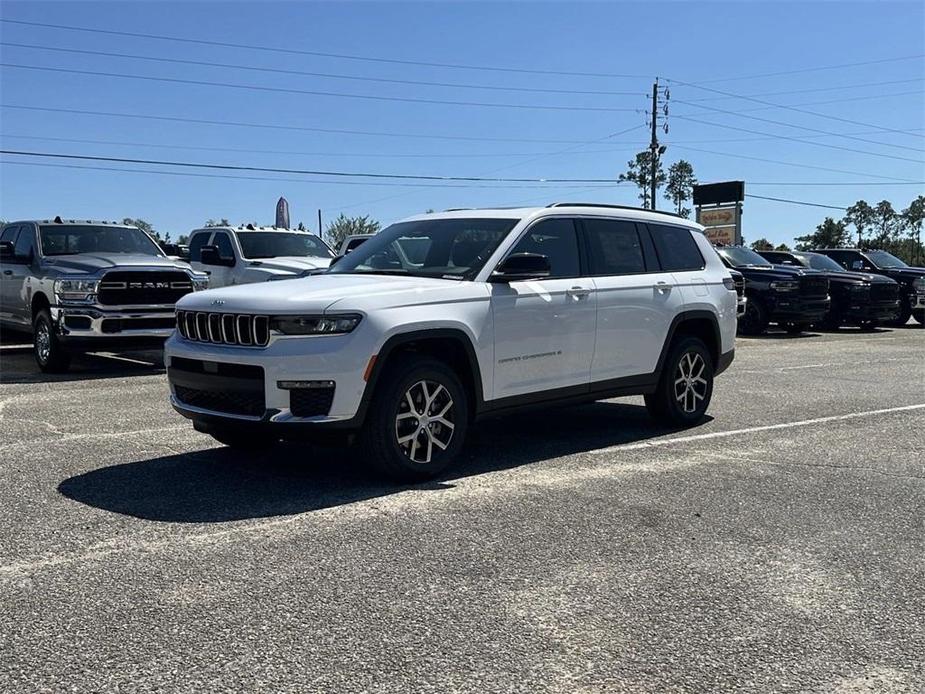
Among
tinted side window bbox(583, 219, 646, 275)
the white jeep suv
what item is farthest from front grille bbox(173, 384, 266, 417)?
tinted side window bbox(583, 219, 646, 275)

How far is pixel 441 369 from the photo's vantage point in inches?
240

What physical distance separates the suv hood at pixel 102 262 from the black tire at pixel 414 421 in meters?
7.34

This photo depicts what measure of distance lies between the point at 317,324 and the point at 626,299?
9.35 feet

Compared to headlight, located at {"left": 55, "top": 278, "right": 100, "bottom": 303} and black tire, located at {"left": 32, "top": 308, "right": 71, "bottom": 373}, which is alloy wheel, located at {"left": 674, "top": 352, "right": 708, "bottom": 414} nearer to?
headlight, located at {"left": 55, "top": 278, "right": 100, "bottom": 303}

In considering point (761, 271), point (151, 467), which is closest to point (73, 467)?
point (151, 467)

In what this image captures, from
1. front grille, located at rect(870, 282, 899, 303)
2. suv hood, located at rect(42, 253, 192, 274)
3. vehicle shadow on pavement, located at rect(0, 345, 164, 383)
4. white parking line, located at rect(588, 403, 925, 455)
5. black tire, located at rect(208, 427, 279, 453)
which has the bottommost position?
vehicle shadow on pavement, located at rect(0, 345, 164, 383)

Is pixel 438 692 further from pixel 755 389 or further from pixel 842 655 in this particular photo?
pixel 755 389

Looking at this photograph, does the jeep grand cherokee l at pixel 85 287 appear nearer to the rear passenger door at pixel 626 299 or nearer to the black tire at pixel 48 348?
the black tire at pixel 48 348

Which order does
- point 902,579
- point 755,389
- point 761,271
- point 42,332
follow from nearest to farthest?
1. point 902,579
2. point 755,389
3. point 42,332
4. point 761,271

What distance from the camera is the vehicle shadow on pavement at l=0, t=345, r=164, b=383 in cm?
1171

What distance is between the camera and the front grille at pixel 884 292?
72.3 ft

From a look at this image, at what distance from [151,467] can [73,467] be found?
52cm

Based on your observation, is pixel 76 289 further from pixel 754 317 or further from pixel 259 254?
pixel 754 317

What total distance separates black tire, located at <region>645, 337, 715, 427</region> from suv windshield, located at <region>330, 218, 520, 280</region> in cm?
212
